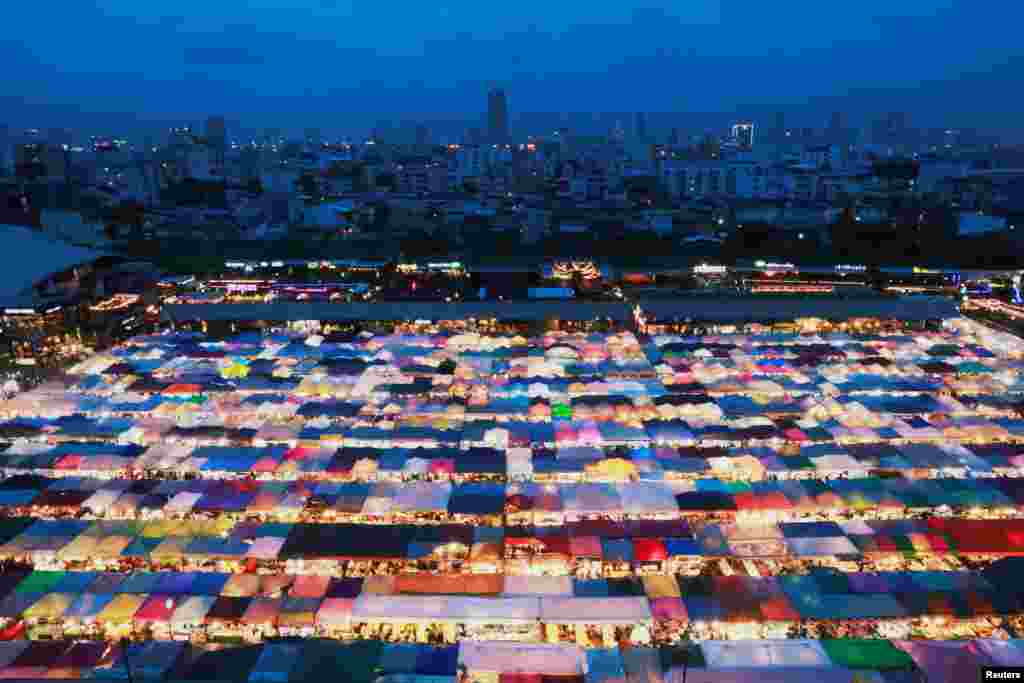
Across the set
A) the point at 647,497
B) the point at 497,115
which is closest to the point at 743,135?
the point at 497,115

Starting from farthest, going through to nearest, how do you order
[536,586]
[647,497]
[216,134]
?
[216,134]
[647,497]
[536,586]

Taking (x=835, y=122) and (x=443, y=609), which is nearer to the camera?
(x=443, y=609)

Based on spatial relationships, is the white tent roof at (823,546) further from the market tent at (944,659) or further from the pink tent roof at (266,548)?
the pink tent roof at (266,548)

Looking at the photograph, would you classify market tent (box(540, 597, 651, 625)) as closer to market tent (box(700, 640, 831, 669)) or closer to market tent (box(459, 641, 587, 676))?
market tent (box(459, 641, 587, 676))

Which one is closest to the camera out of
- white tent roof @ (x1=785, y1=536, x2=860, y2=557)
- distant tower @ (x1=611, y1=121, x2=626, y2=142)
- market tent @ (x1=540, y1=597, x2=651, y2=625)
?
market tent @ (x1=540, y1=597, x2=651, y2=625)

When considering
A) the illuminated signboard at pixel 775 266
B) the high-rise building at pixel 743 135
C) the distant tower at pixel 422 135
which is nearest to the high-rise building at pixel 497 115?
the distant tower at pixel 422 135

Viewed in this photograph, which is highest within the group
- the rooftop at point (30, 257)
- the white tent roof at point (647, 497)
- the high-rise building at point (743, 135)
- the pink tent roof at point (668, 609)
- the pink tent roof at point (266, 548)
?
the high-rise building at point (743, 135)

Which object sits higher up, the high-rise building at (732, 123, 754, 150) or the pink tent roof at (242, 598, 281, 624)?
the high-rise building at (732, 123, 754, 150)

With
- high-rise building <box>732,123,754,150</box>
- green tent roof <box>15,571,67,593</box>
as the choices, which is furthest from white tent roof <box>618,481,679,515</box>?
high-rise building <box>732,123,754,150</box>

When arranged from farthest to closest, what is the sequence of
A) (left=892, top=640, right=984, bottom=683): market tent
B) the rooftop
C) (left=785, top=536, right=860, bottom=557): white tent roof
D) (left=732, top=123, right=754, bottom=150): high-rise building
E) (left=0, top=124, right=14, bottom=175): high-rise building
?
(left=732, top=123, right=754, bottom=150): high-rise building
(left=0, top=124, right=14, bottom=175): high-rise building
the rooftop
(left=785, top=536, right=860, bottom=557): white tent roof
(left=892, top=640, right=984, bottom=683): market tent

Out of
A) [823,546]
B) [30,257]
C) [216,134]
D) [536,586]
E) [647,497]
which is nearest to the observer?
[536,586]

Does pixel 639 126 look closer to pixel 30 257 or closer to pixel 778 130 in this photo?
pixel 778 130

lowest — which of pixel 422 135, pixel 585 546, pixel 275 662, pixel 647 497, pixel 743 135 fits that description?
pixel 275 662

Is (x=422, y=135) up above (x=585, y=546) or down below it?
above
